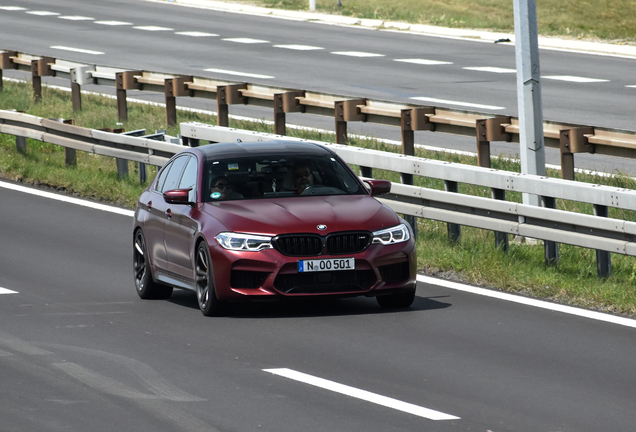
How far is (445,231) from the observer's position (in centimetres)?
1518

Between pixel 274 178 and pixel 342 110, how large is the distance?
727 cm

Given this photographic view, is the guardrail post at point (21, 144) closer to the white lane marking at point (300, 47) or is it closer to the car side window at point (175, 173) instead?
the car side window at point (175, 173)

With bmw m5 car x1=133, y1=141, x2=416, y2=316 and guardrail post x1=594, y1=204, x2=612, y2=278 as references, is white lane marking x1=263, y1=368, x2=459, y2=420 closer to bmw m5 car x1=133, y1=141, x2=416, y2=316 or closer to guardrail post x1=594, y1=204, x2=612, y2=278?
bmw m5 car x1=133, y1=141, x2=416, y2=316

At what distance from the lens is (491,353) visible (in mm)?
9734

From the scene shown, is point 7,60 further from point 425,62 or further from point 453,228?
point 453,228

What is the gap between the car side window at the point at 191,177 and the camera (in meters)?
12.1

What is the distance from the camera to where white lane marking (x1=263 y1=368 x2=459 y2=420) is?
25.8 ft

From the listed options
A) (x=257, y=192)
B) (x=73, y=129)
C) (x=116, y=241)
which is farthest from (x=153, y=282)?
(x=73, y=129)

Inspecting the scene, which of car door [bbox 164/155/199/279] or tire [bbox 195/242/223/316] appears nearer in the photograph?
tire [bbox 195/242/223/316]

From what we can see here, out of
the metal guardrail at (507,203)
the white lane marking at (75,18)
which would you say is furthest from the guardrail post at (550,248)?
the white lane marking at (75,18)

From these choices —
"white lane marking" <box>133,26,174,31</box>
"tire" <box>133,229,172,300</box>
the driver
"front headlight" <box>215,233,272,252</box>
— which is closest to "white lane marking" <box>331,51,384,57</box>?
"white lane marking" <box>133,26,174,31</box>

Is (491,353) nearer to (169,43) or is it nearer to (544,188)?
(544,188)

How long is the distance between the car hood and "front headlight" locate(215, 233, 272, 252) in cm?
5

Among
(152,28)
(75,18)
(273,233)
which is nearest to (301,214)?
(273,233)
